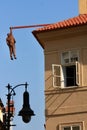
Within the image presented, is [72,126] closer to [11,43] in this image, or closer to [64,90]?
[64,90]

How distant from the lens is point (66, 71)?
24578 millimetres

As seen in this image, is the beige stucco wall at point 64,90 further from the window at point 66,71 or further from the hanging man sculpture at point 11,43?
the hanging man sculpture at point 11,43

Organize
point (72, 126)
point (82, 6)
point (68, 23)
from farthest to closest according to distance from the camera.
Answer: point (82, 6), point (68, 23), point (72, 126)

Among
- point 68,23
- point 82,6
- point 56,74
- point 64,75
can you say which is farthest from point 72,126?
point 82,6

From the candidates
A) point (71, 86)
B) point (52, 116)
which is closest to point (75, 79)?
point (71, 86)

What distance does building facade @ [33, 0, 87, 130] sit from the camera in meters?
23.7

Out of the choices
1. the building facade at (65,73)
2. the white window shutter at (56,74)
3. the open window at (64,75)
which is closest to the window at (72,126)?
the building facade at (65,73)

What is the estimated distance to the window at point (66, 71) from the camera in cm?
2434

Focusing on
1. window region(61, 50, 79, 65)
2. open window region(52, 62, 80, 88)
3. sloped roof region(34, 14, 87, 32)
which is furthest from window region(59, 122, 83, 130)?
sloped roof region(34, 14, 87, 32)

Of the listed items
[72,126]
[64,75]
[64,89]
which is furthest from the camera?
[64,75]

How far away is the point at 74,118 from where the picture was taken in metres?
23.6

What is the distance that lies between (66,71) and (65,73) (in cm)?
10

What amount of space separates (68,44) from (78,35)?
24.6 inches

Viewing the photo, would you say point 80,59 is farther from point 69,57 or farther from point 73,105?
point 73,105
